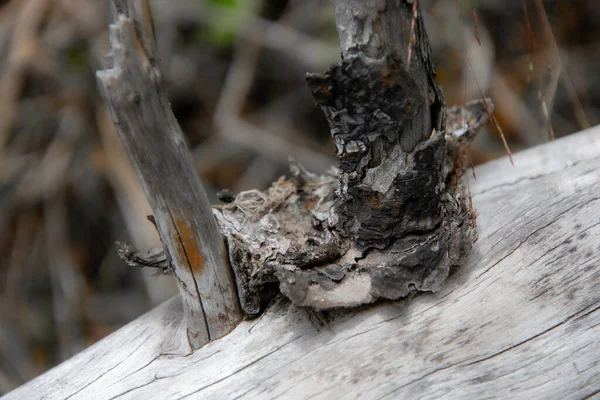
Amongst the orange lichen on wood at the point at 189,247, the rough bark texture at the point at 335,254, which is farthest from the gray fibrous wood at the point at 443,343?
the orange lichen on wood at the point at 189,247

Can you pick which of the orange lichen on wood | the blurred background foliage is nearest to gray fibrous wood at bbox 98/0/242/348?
the orange lichen on wood

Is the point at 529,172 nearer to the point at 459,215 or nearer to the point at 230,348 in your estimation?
the point at 459,215

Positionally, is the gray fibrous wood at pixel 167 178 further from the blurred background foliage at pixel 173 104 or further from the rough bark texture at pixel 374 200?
the blurred background foliage at pixel 173 104

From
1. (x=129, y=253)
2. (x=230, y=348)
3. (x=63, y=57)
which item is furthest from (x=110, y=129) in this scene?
(x=230, y=348)

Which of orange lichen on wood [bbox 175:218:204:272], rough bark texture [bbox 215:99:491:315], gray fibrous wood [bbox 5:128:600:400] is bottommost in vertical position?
gray fibrous wood [bbox 5:128:600:400]

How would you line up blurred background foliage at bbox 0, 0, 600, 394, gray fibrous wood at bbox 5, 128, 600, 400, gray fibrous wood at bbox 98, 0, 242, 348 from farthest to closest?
blurred background foliage at bbox 0, 0, 600, 394 → gray fibrous wood at bbox 5, 128, 600, 400 → gray fibrous wood at bbox 98, 0, 242, 348

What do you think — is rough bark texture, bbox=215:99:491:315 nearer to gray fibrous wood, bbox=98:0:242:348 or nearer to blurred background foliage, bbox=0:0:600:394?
gray fibrous wood, bbox=98:0:242:348

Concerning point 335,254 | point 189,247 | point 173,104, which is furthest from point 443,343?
point 173,104
